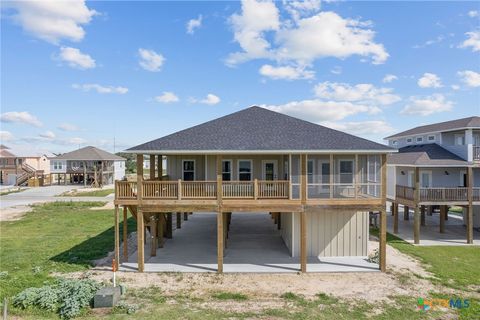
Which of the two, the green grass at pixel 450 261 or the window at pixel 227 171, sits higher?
the window at pixel 227 171

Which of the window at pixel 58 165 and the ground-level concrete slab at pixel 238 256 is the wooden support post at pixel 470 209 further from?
the window at pixel 58 165

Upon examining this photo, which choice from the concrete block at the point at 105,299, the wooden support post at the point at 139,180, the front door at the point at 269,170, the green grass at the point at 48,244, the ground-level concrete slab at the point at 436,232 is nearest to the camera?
the concrete block at the point at 105,299

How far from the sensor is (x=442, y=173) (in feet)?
71.6

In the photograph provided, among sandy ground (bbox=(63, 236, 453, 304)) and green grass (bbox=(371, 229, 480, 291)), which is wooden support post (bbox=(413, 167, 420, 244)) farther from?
sandy ground (bbox=(63, 236, 453, 304))

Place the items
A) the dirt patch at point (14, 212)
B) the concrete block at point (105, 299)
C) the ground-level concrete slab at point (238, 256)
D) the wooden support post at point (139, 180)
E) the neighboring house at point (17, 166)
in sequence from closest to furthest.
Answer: the concrete block at point (105, 299) → the wooden support post at point (139, 180) → the ground-level concrete slab at point (238, 256) → the dirt patch at point (14, 212) → the neighboring house at point (17, 166)

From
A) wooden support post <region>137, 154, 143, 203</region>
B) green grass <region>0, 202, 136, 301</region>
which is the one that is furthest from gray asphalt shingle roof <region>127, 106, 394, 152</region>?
green grass <region>0, 202, 136, 301</region>

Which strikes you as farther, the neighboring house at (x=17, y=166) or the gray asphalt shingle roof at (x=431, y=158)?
the neighboring house at (x=17, y=166)

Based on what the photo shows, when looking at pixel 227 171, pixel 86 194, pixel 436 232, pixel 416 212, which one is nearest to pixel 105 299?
pixel 227 171

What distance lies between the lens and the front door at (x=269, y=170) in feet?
56.1

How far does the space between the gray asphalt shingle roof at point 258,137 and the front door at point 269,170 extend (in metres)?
2.25

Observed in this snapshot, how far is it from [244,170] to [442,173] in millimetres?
15336

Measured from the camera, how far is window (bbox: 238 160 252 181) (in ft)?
55.4

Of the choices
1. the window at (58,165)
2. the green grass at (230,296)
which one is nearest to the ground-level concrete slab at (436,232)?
the green grass at (230,296)

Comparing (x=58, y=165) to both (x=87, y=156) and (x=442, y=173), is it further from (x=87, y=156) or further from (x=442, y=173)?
(x=442, y=173)
